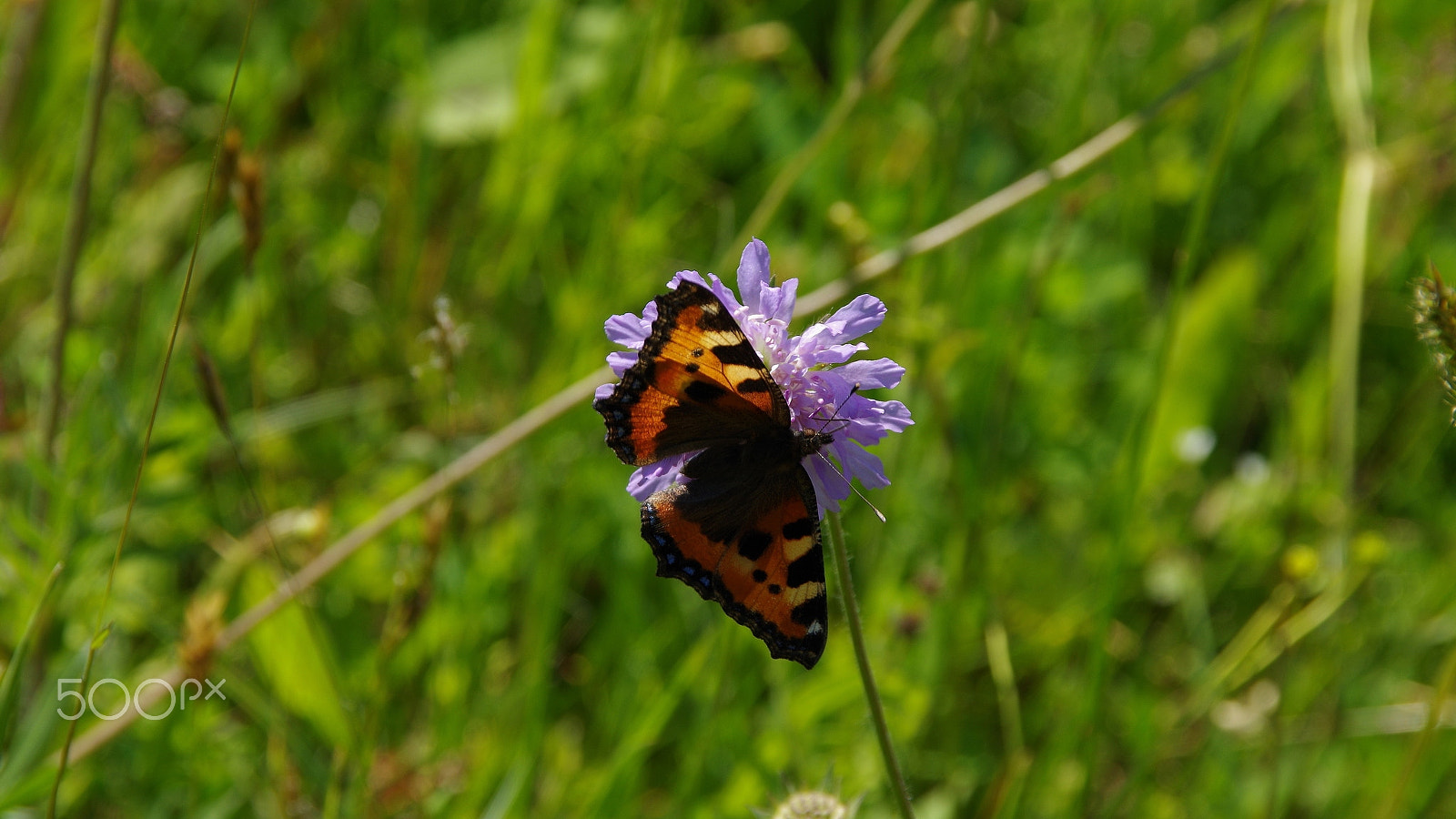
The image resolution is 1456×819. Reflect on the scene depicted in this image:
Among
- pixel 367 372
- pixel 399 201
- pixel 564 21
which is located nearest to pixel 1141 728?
pixel 367 372

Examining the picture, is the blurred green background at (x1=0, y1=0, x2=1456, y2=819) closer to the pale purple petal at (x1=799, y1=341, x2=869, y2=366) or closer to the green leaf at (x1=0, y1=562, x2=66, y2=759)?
the green leaf at (x1=0, y1=562, x2=66, y2=759)

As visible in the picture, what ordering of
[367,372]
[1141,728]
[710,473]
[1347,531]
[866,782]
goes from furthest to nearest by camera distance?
[367,372] → [1347,531] → [1141,728] → [866,782] → [710,473]

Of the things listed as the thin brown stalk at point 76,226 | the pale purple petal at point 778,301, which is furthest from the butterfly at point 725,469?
the thin brown stalk at point 76,226

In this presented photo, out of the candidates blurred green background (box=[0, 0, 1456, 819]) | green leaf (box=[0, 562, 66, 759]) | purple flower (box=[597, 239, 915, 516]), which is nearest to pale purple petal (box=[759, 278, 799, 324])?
purple flower (box=[597, 239, 915, 516])

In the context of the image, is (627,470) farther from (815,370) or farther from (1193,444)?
(1193,444)

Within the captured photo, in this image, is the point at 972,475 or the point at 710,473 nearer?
the point at 710,473

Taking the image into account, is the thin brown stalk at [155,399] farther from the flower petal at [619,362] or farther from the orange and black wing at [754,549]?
the orange and black wing at [754,549]

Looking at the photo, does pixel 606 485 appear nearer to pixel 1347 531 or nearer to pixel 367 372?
pixel 367 372
